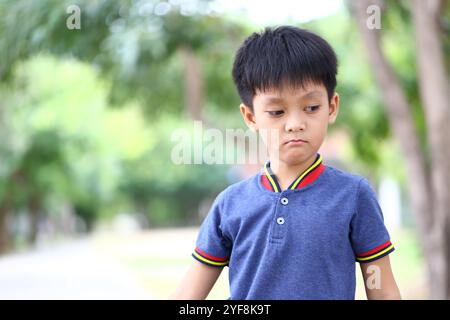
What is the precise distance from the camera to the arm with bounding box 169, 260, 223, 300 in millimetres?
2045

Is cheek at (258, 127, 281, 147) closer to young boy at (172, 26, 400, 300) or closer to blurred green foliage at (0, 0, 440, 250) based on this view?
young boy at (172, 26, 400, 300)

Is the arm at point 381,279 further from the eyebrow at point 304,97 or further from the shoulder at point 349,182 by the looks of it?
the eyebrow at point 304,97

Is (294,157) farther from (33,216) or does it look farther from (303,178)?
(33,216)

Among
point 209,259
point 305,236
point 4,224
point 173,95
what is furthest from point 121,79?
point 4,224

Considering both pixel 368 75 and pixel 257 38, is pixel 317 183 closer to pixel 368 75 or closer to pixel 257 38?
pixel 257 38

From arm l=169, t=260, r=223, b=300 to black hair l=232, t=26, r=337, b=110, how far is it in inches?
19.9

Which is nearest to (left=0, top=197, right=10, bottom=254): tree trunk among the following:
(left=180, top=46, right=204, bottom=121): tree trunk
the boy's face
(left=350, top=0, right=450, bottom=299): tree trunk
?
(left=180, top=46, right=204, bottom=121): tree trunk

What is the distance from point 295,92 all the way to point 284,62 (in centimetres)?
10

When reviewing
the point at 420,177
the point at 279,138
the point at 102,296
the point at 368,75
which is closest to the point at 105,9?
the point at 420,177

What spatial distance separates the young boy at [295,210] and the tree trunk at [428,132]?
3.86 meters

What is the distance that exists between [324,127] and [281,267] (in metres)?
0.40

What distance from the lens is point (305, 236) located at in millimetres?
1854
